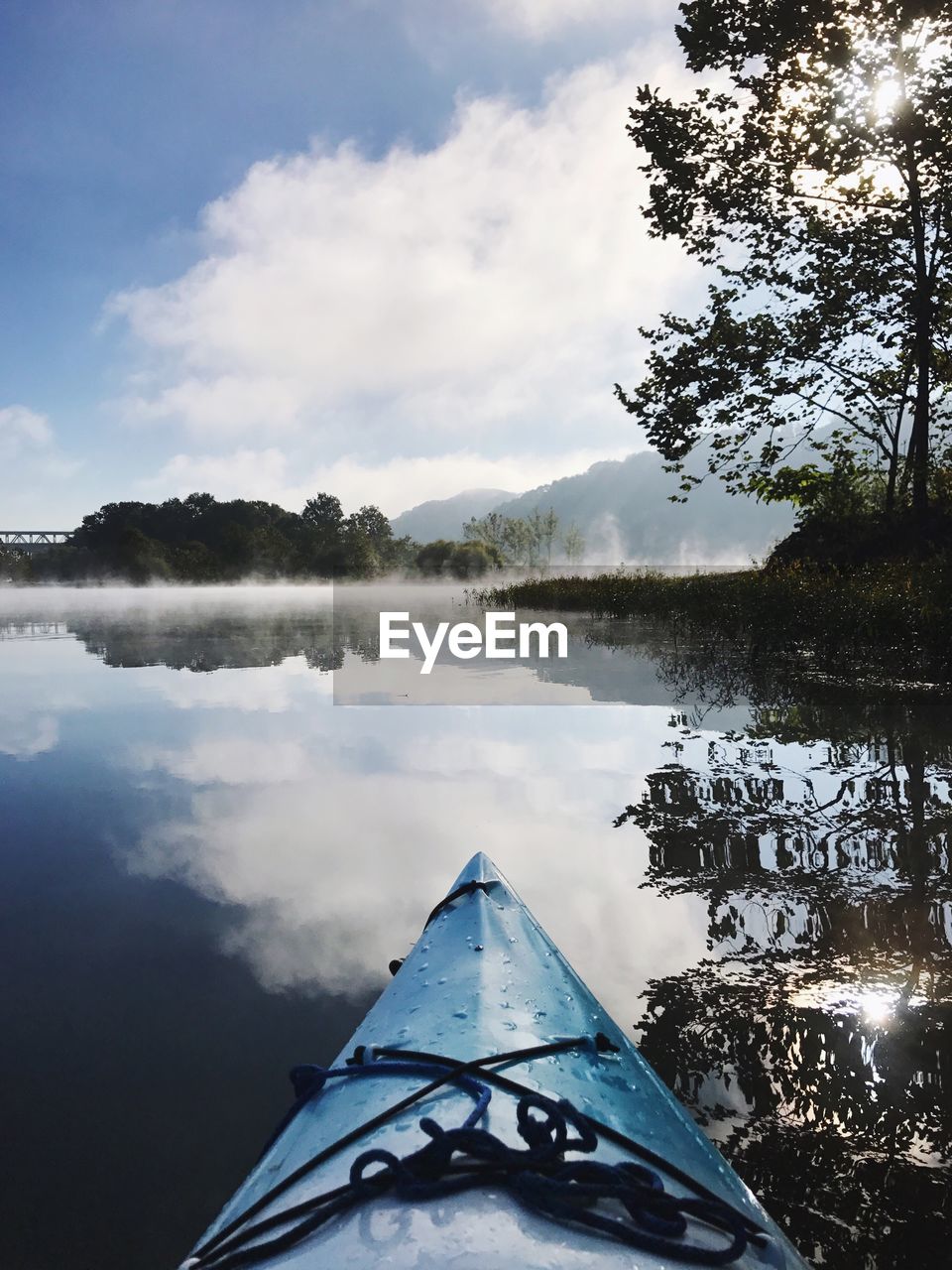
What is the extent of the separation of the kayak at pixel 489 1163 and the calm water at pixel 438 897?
55cm

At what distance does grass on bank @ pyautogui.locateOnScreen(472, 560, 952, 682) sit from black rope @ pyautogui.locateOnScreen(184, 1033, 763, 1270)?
33.2 ft

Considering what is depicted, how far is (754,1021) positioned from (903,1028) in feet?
1.63

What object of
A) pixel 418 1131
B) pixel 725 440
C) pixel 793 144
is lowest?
pixel 418 1131

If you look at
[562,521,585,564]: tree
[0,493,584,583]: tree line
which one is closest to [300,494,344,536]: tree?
[0,493,584,583]: tree line

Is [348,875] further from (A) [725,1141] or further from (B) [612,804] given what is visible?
(A) [725,1141]

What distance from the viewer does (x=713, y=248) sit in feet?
54.4

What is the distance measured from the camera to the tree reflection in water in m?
2.06

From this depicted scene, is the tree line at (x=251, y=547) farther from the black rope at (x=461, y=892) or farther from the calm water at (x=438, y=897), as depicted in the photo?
the black rope at (x=461, y=892)

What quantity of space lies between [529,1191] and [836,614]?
1206cm

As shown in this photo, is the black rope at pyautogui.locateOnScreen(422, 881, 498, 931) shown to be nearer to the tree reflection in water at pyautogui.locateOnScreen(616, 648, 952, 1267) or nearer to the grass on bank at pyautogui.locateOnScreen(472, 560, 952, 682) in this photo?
the tree reflection in water at pyautogui.locateOnScreen(616, 648, 952, 1267)

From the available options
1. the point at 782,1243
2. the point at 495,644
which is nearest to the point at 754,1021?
the point at 782,1243

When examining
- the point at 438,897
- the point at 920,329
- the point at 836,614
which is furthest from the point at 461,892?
the point at 920,329

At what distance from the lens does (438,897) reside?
13.7ft

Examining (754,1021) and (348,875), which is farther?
(348,875)
